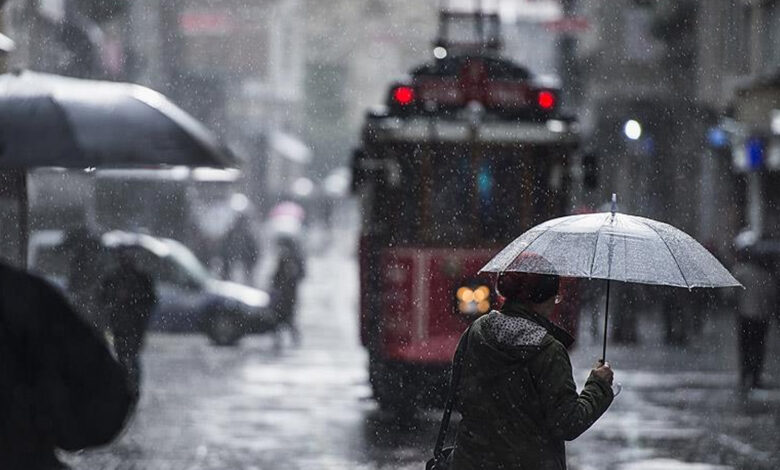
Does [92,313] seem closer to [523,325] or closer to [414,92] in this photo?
[414,92]

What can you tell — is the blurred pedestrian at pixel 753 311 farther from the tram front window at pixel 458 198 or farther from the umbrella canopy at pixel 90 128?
the umbrella canopy at pixel 90 128

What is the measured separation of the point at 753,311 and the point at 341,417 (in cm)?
461

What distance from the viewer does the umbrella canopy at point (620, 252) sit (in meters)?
6.36

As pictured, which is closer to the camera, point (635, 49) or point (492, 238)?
point (492, 238)

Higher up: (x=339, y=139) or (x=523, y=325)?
(x=523, y=325)

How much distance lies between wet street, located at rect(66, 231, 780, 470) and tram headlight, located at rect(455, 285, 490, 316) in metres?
1.01

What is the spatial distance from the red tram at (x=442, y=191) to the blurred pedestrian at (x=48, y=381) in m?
10.6

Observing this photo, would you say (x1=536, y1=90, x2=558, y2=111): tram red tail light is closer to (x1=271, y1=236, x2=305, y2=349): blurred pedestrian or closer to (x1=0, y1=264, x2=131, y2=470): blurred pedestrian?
(x1=271, y1=236, x2=305, y2=349): blurred pedestrian

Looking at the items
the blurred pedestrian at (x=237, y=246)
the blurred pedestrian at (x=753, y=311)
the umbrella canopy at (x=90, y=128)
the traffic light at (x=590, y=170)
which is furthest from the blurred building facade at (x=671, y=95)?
the umbrella canopy at (x=90, y=128)

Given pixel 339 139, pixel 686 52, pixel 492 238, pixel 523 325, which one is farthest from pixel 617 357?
pixel 339 139

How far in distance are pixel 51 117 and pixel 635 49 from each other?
36.1m

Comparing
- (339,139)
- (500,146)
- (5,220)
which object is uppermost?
(500,146)

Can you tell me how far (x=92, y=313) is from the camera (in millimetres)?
17516

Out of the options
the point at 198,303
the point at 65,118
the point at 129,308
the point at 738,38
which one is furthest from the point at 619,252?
the point at 738,38
